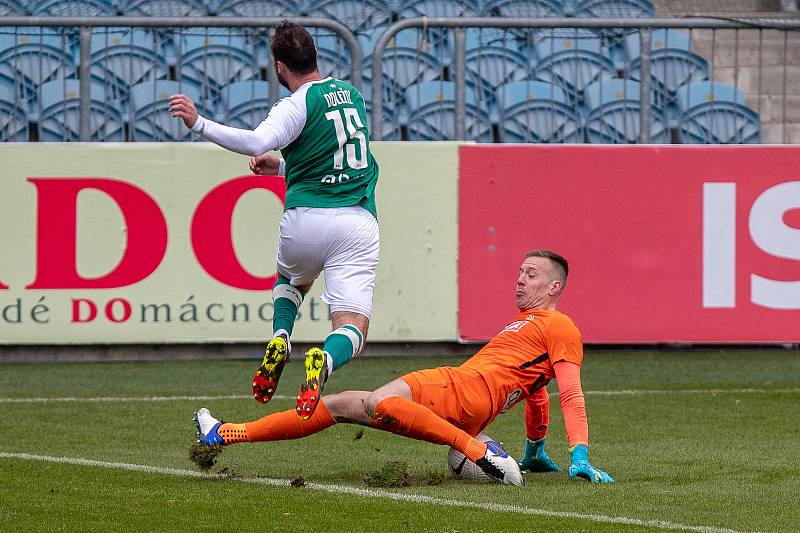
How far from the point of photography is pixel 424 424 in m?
4.92

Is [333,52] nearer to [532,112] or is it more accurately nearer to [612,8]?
[532,112]

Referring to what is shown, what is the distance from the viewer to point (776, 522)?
4406 mm

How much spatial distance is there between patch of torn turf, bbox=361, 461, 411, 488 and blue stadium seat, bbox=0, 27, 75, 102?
5172mm

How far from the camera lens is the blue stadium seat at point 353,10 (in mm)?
11929

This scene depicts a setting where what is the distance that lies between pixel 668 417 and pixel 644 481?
6.66 feet

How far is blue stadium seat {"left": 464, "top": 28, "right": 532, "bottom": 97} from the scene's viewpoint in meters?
9.55

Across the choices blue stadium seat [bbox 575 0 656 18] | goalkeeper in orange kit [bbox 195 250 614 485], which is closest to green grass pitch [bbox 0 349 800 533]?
goalkeeper in orange kit [bbox 195 250 614 485]

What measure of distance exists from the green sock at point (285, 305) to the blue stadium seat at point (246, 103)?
406cm

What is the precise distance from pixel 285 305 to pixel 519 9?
7.62 meters

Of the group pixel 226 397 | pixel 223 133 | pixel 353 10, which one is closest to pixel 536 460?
pixel 223 133

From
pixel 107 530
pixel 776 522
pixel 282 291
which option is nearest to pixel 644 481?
pixel 776 522

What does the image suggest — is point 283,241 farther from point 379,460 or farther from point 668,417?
point 668,417

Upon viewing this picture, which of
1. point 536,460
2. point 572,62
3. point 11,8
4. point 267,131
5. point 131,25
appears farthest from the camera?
point 11,8

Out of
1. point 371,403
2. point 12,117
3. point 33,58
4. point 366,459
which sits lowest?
point 366,459
